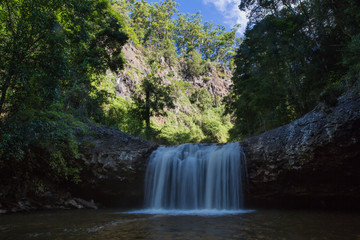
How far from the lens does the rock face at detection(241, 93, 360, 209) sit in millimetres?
6691

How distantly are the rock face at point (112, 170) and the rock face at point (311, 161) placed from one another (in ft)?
16.0

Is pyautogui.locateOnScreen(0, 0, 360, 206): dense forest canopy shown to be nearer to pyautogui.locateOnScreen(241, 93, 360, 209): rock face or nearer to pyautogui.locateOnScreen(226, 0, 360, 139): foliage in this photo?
pyautogui.locateOnScreen(226, 0, 360, 139): foliage

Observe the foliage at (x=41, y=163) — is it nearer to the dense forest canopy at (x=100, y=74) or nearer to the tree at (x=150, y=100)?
the dense forest canopy at (x=100, y=74)

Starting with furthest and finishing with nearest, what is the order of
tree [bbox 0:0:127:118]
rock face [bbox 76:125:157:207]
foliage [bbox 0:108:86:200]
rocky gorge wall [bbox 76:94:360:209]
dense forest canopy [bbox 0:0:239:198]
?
rock face [bbox 76:125:157:207], foliage [bbox 0:108:86:200], rocky gorge wall [bbox 76:94:360:209], dense forest canopy [bbox 0:0:239:198], tree [bbox 0:0:127:118]

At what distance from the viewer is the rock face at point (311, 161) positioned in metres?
6.69

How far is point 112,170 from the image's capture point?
30.9 ft

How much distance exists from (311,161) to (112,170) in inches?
309

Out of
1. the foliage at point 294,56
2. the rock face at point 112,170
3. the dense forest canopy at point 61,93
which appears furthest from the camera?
the foliage at point 294,56

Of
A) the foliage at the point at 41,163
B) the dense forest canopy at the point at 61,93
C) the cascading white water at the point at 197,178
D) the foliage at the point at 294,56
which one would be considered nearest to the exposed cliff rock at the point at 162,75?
the dense forest canopy at the point at 61,93

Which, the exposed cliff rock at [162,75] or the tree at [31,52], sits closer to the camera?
the tree at [31,52]

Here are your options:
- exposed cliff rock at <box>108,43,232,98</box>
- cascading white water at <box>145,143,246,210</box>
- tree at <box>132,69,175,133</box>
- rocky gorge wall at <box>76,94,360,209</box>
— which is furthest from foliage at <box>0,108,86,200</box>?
exposed cliff rock at <box>108,43,232,98</box>

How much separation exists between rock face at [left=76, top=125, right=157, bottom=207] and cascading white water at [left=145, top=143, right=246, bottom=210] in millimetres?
569

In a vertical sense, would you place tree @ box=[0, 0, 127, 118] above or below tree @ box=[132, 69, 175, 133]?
below

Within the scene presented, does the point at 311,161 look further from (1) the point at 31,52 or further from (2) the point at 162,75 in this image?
(2) the point at 162,75
